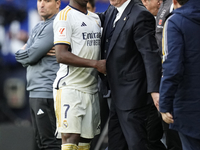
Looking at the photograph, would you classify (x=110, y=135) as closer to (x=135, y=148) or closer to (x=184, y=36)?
(x=135, y=148)

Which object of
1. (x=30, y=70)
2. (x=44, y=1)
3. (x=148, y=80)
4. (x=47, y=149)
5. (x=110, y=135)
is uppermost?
(x=44, y=1)

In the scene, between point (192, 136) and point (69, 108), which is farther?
point (69, 108)

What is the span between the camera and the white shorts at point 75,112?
13.3 ft

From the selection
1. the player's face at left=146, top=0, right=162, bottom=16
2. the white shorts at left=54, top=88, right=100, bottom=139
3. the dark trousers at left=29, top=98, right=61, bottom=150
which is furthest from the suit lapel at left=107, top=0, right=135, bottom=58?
the dark trousers at left=29, top=98, right=61, bottom=150

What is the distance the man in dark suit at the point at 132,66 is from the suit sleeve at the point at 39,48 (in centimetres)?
110

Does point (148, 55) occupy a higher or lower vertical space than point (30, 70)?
higher

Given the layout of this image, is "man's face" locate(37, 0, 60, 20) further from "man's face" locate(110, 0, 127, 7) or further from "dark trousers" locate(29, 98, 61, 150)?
"man's face" locate(110, 0, 127, 7)

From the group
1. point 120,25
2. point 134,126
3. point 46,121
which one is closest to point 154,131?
point 134,126

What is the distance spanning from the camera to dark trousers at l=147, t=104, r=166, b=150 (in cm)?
503

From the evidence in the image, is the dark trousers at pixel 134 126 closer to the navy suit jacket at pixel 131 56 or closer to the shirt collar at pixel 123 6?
the navy suit jacket at pixel 131 56

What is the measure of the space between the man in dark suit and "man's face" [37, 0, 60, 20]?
141cm

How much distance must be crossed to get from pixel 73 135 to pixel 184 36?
1534mm

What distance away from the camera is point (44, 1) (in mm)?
5309

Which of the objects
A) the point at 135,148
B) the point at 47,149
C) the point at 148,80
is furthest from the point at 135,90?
the point at 47,149
